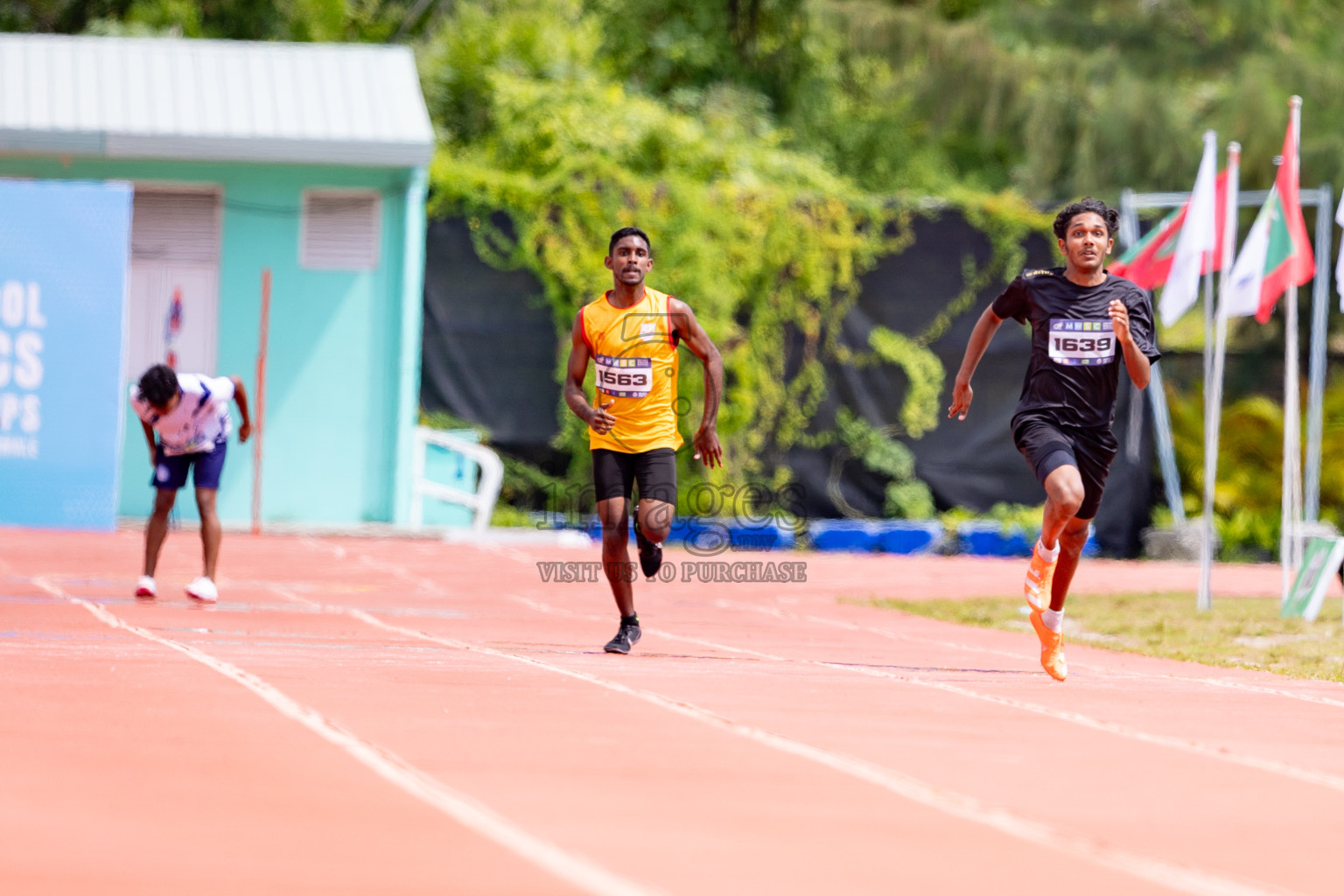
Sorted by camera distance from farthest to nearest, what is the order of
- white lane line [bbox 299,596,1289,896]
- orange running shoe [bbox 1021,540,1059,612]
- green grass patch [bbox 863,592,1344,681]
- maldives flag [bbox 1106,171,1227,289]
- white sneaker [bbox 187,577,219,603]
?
1. maldives flag [bbox 1106,171,1227,289]
2. white sneaker [bbox 187,577,219,603]
3. green grass patch [bbox 863,592,1344,681]
4. orange running shoe [bbox 1021,540,1059,612]
5. white lane line [bbox 299,596,1289,896]

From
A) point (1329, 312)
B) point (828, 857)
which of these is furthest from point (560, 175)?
point (828, 857)

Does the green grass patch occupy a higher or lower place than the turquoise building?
lower

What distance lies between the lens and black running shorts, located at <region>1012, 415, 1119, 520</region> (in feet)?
25.1

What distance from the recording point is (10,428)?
14742 mm

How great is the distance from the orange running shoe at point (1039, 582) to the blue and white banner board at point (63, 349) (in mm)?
9551

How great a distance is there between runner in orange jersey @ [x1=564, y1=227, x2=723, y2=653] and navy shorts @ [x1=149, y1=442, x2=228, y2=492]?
2854mm

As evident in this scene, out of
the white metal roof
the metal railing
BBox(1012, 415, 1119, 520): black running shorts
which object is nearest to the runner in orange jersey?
BBox(1012, 415, 1119, 520): black running shorts

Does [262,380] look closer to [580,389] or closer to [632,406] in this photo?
[580,389]

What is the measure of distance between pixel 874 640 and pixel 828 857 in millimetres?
5111

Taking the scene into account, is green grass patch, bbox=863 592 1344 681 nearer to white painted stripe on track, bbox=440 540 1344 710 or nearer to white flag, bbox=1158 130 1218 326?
white painted stripe on track, bbox=440 540 1344 710

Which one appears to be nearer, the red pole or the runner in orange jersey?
the runner in orange jersey

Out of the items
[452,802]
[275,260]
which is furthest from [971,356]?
[275,260]

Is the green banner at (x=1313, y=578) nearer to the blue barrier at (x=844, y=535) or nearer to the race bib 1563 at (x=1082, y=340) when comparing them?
the race bib 1563 at (x=1082, y=340)

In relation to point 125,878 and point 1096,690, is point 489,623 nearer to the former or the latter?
point 1096,690
